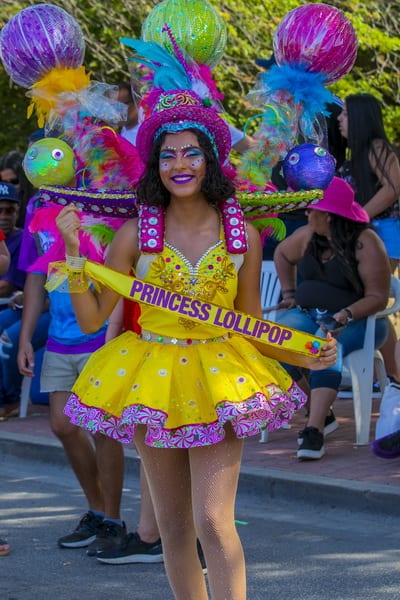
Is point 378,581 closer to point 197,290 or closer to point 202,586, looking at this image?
point 202,586

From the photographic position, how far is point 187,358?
4.10 meters

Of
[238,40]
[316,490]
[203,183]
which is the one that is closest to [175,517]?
[203,183]

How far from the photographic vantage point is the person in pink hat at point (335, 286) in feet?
24.7

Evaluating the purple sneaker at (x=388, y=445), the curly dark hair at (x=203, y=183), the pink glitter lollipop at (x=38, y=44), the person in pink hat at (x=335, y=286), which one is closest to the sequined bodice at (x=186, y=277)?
the curly dark hair at (x=203, y=183)

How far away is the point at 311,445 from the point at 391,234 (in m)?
2.08

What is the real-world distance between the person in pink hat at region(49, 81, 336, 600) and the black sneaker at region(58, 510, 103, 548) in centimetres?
192

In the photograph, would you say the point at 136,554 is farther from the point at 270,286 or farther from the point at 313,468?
the point at 270,286

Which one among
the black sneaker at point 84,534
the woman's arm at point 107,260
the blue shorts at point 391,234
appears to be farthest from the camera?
the blue shorts at point 391,234

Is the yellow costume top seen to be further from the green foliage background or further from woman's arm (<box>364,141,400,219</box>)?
→ the green foliage background

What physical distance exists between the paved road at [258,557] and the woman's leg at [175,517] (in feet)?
3.50

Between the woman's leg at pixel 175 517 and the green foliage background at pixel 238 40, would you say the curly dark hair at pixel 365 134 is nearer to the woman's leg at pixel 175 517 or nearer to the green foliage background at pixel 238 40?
the woman's leg at pixel 175 517

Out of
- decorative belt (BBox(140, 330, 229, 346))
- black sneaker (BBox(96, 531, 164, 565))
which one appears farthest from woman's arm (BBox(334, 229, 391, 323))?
decorative belt (BBox(140, 330, 229, 346))

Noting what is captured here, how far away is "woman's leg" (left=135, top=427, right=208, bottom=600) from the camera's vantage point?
4.05 m

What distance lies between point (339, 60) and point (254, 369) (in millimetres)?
1279
